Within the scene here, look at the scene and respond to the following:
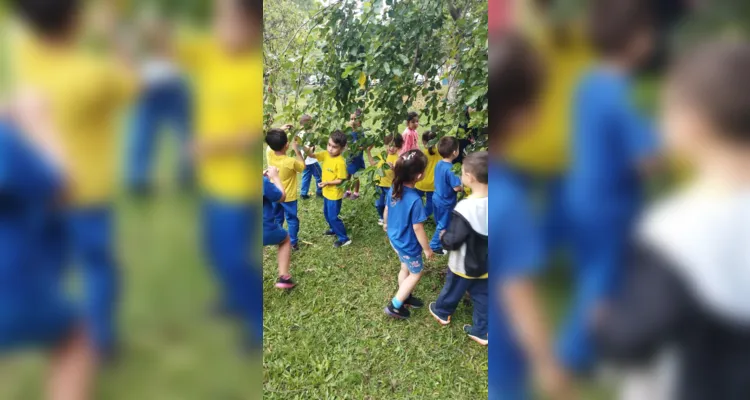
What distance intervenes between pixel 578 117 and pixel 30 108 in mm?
560

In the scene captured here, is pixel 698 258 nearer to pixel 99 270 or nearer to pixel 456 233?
pixel 99 270

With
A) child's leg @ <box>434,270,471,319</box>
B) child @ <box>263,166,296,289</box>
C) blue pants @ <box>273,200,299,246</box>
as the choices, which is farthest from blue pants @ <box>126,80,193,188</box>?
blue pants @ <box>273,200,299,246</box>

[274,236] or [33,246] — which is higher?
[33,246]

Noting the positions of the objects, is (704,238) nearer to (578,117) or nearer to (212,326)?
(578,117)

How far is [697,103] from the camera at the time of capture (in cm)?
44

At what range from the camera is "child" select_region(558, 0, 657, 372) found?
1.47 feet

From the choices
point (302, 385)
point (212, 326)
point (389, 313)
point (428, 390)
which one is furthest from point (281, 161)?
point (212, 326)

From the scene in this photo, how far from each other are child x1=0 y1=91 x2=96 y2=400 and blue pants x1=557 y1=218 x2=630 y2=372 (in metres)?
0.53

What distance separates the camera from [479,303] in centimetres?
267

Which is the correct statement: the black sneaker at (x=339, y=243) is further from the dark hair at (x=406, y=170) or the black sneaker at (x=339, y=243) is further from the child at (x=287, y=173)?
the dark hair at (x=406, y=170)

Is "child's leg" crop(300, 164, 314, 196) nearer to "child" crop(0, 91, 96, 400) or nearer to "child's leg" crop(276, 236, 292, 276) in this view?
"child's leg" crop(276, 236, 292, 276)

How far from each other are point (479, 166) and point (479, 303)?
1.30m

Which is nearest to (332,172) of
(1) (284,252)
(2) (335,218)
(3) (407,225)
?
(2) (335,218)

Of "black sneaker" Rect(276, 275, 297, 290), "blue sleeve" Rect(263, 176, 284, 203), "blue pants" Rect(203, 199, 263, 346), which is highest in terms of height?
"blue pants" Rect(203, 199, 263, 346)
